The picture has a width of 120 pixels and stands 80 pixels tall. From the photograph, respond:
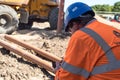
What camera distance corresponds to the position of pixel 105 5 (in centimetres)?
5706

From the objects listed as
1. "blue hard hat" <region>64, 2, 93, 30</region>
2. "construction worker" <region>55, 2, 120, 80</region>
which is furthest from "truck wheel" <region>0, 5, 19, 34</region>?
"construction worker" <region>55, 2, 120, 80</region>

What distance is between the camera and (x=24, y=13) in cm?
1599

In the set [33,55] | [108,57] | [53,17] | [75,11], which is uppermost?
[75,11]

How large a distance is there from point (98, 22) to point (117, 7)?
53202mm

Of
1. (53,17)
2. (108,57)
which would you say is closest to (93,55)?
(108,57)

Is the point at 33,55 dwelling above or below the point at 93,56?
below

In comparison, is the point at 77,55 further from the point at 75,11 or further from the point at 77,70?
the point at 75,11

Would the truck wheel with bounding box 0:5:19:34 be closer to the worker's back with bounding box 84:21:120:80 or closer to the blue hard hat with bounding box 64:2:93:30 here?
the blue hard hat with bounding box 64:2:93:30

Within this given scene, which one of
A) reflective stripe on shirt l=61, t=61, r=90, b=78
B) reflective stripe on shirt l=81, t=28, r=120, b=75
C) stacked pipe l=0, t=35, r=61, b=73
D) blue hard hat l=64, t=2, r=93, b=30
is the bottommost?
stacked pipe l=0, t=35, r=61, b=73

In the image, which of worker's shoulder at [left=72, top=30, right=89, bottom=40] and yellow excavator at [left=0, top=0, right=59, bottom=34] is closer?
worker's shoulder at [left=72, top=30, right=89, bottom=40]

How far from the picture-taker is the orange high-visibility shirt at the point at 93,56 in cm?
320

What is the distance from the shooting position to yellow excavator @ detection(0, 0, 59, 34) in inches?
578

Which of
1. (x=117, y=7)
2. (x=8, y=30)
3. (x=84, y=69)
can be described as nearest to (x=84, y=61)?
(x=84, y=69)

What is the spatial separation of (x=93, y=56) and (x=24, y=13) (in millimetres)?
12959
